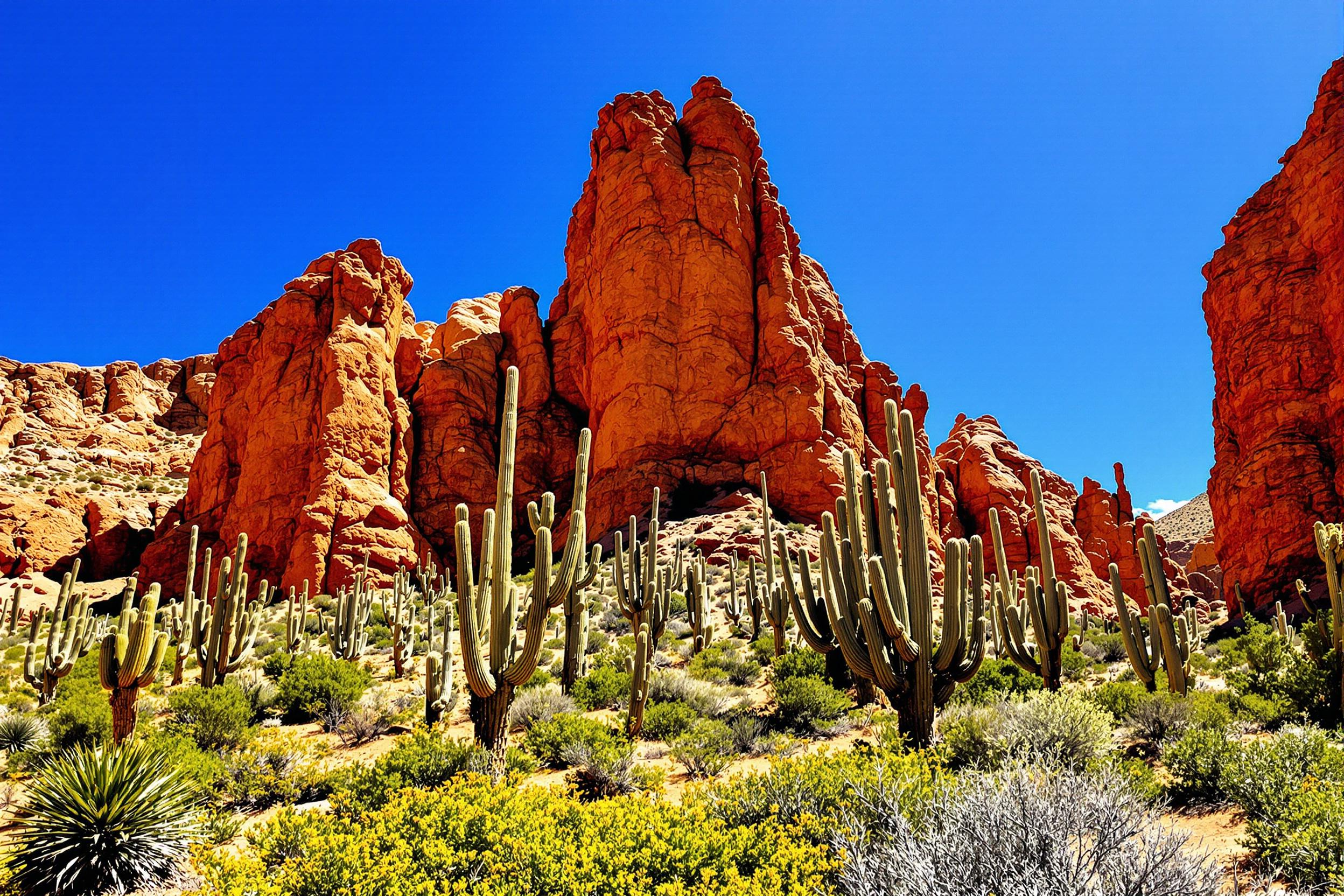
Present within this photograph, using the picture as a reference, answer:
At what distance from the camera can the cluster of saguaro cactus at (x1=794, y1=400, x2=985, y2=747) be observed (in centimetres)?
752

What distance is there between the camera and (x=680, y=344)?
34781mm

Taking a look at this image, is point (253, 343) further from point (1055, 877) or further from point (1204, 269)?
point (1204, 269)

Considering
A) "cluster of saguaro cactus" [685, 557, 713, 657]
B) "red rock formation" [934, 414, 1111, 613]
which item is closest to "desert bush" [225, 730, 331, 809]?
"cluster of saguaro cactus" [685, 557, 713, 657]

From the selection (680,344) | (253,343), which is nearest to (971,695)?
(680,344)

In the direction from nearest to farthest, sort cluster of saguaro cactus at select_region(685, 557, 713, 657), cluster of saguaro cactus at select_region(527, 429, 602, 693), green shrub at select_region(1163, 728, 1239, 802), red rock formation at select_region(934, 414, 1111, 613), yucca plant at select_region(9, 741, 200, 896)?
yucca plant at select_region(9, 741, 200, 896)
green shrub at select_region(1163, 728, 1239, 802)
cluster of saguaro cactus at select_region(527, 429, 602, 693)
cluster of saguaro cactus at select_region(685, 557, 713, 657)
red rock formation at select_region(934, 414, 1111, 613)

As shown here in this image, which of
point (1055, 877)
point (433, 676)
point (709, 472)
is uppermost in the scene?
point (709, 472)

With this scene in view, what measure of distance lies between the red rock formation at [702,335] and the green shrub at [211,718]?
69.7ft

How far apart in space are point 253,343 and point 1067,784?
41.3m

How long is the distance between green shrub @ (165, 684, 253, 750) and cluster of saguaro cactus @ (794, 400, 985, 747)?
8767 millimetres

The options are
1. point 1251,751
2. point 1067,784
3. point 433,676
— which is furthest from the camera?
point 433,676

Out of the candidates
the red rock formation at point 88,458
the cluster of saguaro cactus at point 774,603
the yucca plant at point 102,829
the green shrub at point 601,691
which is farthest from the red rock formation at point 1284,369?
the red rock formation at point 88,458

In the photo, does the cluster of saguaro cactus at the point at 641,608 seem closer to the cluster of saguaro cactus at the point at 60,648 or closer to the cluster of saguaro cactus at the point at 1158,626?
the cluster of saguaro cactus at the point at 1158,626

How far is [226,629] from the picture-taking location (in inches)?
501

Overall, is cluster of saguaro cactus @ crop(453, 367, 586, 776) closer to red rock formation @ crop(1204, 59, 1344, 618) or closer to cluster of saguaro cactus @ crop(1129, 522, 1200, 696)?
cluster of saguaro cactus @ crop(1129, 522, 1200, 696)
